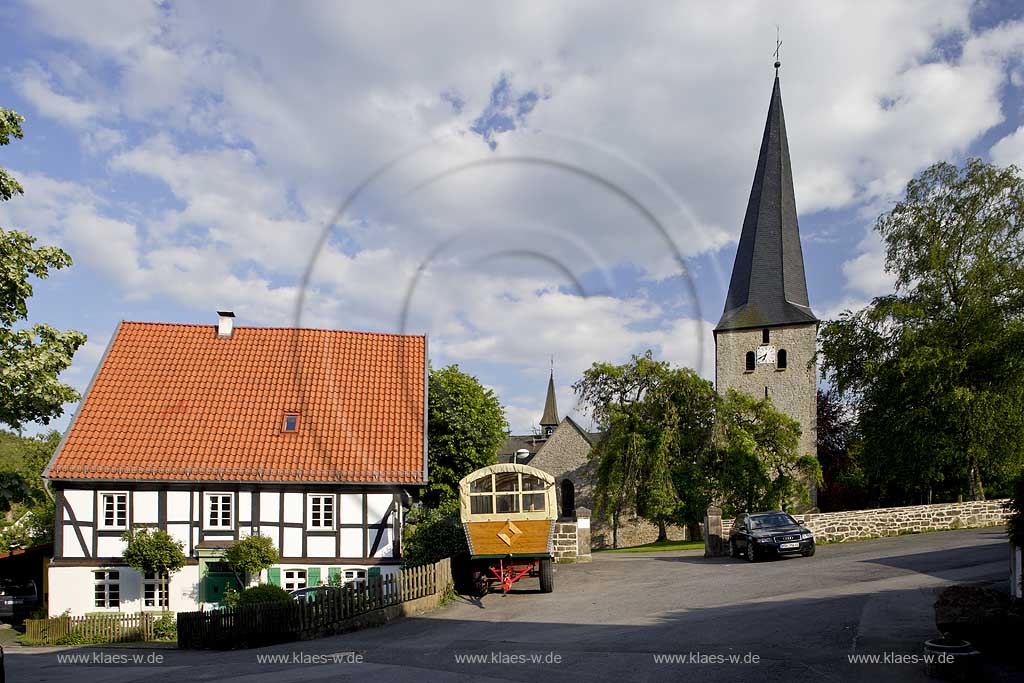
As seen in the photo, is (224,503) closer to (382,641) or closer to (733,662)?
(382,641)

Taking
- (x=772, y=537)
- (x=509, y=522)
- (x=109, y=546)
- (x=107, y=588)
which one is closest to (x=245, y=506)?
(x=109, y=546)

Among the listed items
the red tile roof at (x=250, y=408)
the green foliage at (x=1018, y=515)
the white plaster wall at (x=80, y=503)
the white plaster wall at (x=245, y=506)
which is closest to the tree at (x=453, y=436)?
the red tile roof at (x=250, y=408)

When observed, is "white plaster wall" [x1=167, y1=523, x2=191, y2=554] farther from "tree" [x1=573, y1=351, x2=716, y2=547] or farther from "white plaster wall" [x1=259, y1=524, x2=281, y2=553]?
"tree" [x1=573, y1=351, x2=716, y2=547]

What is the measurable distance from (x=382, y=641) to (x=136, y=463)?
42.0 ft

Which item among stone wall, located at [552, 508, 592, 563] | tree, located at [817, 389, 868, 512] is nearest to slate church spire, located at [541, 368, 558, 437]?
tree, located at [817, 389, 868, 512]

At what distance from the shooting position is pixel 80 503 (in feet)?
77.6

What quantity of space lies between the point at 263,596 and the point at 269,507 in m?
6.72

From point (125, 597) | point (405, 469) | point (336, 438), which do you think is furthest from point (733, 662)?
point (125, 597)

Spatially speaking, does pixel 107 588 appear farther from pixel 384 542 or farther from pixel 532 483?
pixel 532 483

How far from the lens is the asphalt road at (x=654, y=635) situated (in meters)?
10.3

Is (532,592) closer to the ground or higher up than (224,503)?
closer to the ground

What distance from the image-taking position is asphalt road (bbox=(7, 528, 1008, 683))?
33.7 ft

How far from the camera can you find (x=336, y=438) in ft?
83.7

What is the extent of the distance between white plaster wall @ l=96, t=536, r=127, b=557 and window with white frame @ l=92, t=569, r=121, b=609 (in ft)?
1.47
